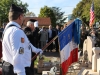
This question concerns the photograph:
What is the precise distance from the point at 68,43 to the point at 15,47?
338 centimetres

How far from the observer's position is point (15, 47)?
320 centimetres

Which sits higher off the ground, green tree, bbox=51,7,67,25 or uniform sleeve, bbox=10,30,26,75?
green tree, bbox=51,7,67,25

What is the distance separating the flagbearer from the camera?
3201mm

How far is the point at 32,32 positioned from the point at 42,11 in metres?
57.5

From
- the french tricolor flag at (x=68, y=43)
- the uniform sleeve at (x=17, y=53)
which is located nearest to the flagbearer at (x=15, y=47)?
the uniform sleeve at (x=17, y=53)

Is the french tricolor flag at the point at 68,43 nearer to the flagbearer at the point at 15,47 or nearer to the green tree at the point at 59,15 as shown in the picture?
the flagbearer at the point at 15,47

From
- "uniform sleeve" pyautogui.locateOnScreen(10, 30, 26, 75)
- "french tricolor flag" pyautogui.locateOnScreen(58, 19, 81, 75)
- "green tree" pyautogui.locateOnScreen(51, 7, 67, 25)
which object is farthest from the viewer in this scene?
"green tree" pyautogui.locateOnScreen(51, 7, 67, 25)

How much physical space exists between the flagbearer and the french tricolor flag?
270cm

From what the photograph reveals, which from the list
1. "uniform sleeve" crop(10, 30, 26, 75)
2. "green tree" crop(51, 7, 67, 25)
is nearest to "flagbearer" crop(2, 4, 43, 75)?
"uniform sleeve" crop(10, 30, 26, 75)

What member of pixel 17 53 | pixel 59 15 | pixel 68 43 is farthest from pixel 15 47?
pixel 59 15

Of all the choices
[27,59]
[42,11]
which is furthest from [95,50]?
[42,11]

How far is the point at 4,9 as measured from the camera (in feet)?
209

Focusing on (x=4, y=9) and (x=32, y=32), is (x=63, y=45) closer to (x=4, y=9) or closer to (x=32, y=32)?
(x=32, y=32)

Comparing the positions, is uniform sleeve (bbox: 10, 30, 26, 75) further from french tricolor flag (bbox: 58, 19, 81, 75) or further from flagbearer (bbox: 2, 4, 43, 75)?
french tricolor flag (bbox: 58, 19, 81, 75)
